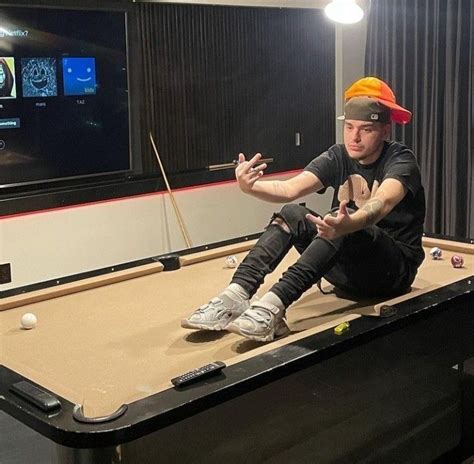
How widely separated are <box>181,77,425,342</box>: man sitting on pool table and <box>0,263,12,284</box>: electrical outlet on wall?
6.12 feet

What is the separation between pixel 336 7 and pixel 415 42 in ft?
6.39

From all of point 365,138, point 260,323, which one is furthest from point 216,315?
point 365,138

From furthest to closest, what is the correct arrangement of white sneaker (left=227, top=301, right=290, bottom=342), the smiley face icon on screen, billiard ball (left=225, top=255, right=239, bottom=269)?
the smiley face icon on screen
billiard ball (left=225, top=255, right=239, bottom=269)
white sneaker (left=227, top=301, right=290, bottom=342)

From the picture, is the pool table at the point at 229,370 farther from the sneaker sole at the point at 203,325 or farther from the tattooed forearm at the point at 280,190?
the tattooed forearm at the point at 280,190

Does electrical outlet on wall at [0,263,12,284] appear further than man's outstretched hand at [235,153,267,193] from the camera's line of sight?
Yes

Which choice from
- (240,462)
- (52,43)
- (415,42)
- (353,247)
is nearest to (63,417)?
(240,462)

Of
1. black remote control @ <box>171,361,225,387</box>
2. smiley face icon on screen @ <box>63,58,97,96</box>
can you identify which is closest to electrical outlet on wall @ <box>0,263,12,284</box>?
smiley face icon on screen @ <box>63,58,97,96</box>

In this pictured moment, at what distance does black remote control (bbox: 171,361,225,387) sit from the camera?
1870 mm

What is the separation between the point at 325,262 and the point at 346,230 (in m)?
0.15

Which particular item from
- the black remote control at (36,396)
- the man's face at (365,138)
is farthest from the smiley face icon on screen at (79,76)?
the black remote control at (36,396)

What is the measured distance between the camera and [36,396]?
1.81 m

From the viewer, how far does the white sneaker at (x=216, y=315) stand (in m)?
2.30

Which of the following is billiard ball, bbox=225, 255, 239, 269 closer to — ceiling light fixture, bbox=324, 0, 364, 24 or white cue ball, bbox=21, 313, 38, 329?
white cue ball, bbox=21, 313, 38, 329

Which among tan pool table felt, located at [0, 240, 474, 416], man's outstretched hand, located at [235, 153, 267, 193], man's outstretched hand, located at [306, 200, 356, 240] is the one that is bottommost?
tan pool table felt, located at [0, 240, 474, 416]
